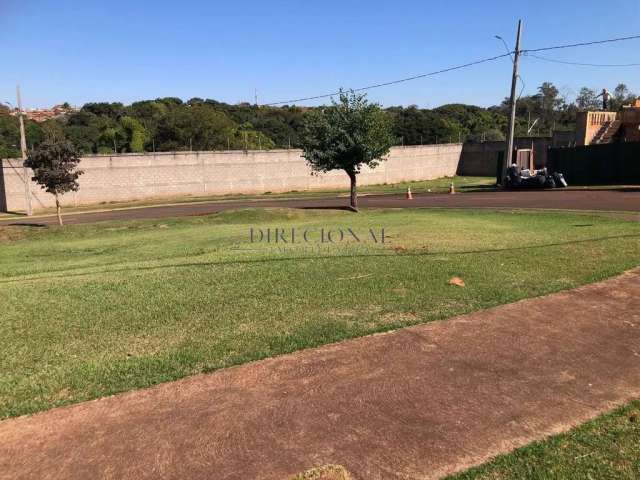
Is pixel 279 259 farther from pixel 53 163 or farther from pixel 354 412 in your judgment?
pixel 53 163

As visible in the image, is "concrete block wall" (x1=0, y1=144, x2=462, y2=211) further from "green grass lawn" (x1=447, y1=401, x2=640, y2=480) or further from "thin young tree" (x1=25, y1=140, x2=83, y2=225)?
"green grass lawn" (x1=447, y1=401, x2=640, y2=480)

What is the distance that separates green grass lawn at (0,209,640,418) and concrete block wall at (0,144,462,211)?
2667cm

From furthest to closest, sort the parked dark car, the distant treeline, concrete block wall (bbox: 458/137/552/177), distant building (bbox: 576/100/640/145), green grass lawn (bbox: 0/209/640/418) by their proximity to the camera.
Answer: the distant treeline → concrete block wall (bbox: 458/137/552/177) → distant building (bbox: 576/100/640/145) → the parked dark car → green grass lawn (bbox: 0/209/640/418)

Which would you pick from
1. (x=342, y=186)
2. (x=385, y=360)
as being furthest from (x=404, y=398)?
(x=342, y=186)

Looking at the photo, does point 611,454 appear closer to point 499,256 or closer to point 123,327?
point 123,327

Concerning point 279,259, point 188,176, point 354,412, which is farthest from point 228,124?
point 354,412

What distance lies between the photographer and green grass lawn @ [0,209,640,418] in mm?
5042

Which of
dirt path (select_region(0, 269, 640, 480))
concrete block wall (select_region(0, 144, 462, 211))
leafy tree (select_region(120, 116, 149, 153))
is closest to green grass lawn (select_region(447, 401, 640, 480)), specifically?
dirt path (select_region(0, 269, 640, 480))

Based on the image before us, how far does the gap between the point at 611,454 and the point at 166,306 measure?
5.24m

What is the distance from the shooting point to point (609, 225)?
14383mm

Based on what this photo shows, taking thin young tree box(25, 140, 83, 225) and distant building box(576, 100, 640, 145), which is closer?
thin young tree box(25, 140, 83, 225)

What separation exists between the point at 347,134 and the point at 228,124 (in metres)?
48.7

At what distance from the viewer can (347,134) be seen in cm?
2344

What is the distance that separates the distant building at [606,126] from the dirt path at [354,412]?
35.0m
